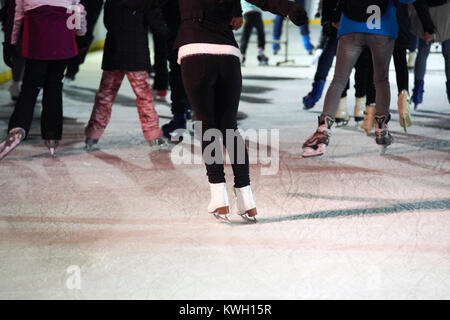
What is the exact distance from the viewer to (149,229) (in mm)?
4004

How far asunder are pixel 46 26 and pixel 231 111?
6.55ft

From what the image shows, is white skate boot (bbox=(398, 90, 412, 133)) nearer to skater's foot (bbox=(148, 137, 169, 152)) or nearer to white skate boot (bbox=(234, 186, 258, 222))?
skater's foot (bbox=(148, 137, 169, 152))

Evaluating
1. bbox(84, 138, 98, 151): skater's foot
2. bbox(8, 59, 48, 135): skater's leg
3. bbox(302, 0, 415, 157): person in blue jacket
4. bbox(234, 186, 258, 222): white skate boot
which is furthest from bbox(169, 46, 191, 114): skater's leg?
bbox(234, 186, 258, 222): white skate boot

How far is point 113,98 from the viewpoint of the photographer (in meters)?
5.97

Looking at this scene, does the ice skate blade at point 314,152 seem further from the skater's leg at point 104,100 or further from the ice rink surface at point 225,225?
the skater's leg at point 104,100

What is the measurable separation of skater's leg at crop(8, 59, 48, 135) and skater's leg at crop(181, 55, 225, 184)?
6.31ft

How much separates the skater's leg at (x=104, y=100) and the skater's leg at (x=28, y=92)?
0.48 metres

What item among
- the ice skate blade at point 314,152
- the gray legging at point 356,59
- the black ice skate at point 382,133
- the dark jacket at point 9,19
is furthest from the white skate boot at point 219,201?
the dark jacket at point 9,19

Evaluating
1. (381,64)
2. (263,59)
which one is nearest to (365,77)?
(381,64)

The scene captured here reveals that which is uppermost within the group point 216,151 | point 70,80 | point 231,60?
point 231,60

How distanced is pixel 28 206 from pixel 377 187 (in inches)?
84.8
